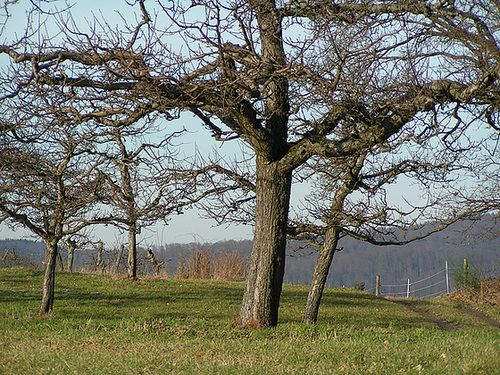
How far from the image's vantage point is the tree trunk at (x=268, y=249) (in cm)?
785

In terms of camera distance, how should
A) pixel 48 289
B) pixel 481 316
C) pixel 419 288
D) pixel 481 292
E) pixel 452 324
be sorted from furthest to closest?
pixel 419 288, pixel 481 292, pixel 481 316, pixel 452 324, pixel 48 289

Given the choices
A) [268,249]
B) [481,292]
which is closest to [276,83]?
[268,249]

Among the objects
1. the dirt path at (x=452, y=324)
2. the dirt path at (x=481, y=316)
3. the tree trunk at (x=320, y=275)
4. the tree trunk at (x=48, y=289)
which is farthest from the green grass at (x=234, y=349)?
the dirt path at (x=481, y=316)

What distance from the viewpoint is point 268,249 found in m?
7.94

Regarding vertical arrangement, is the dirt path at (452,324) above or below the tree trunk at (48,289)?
below

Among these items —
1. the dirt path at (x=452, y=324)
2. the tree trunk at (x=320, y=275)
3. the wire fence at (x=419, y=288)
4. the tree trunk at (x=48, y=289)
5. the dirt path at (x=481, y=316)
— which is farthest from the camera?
the wire fence at (x=419, y=288)

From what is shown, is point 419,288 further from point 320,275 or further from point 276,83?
point 276,83

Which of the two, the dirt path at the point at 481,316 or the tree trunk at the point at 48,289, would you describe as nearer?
the tree trunk at the point at 48,289

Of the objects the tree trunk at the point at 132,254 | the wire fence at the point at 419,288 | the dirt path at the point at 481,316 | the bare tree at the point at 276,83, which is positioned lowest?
the dirt path at the point at 481,316

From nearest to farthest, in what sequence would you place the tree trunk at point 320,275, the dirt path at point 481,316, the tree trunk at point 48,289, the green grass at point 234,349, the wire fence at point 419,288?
1. the green grass at point 234,349
2. the tree trunk at point 48,289
3. the tree trunk at point 320,275
4. the dirt path at point 481,316
5. the wire fence at point 419,288

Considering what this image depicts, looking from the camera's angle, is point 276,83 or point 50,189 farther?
point 50,189

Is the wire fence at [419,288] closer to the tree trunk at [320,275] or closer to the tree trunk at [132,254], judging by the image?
the tree trunk at [132,254]

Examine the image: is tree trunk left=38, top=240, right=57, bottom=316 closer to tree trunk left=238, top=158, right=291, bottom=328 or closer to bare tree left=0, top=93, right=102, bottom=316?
bare tree left=0, top=93, right=102, bottom=316

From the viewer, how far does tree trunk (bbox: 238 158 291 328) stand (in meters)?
7.85
